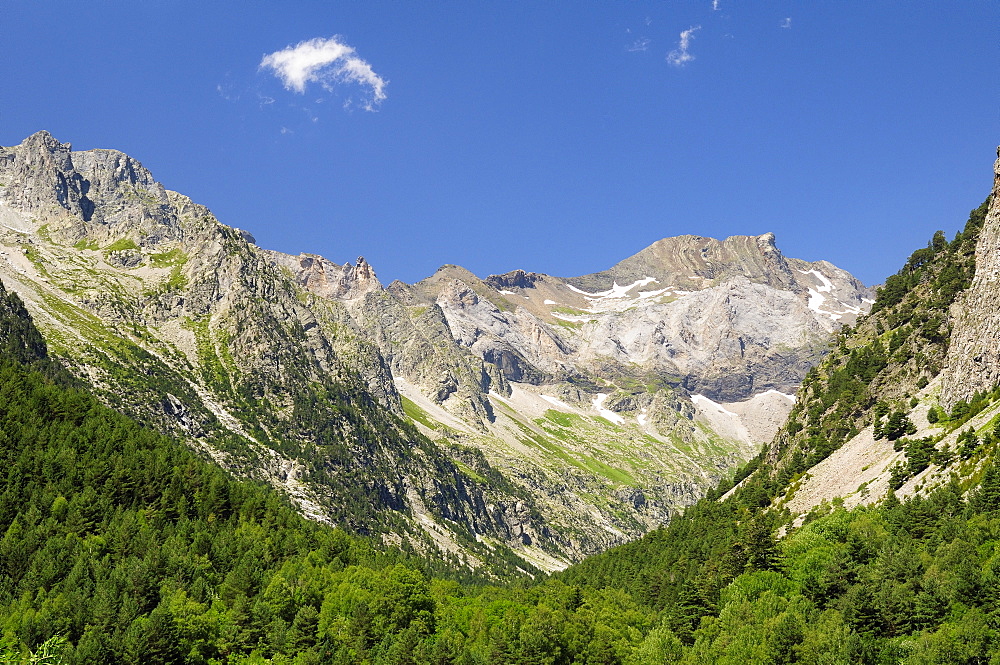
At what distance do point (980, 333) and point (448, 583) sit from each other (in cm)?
9975

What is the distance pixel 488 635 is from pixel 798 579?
41007mm

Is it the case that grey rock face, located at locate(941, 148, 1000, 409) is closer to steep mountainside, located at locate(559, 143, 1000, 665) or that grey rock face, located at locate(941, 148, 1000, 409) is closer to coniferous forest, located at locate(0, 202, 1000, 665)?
steep mountainside, located at locate(559, 143, 1000, 665)

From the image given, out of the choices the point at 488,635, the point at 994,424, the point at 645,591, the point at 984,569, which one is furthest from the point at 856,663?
the point at 645,591

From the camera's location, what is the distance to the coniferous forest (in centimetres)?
7962

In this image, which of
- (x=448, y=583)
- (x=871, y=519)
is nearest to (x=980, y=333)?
(x=871, y=519)

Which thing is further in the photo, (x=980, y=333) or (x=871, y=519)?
(x=980, y=333)

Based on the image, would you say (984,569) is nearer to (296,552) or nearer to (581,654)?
(581,654)

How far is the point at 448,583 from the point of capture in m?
145

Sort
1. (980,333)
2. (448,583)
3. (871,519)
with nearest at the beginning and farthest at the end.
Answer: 1. (871,519)
2. (980,333)
3. (448,583)

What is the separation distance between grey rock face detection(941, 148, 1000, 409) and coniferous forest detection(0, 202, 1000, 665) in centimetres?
483

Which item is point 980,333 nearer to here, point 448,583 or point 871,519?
point 871,519

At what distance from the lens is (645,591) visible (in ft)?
431

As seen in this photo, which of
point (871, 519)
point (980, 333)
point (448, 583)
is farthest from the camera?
point (448, 583)

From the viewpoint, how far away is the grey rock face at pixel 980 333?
396 ft
